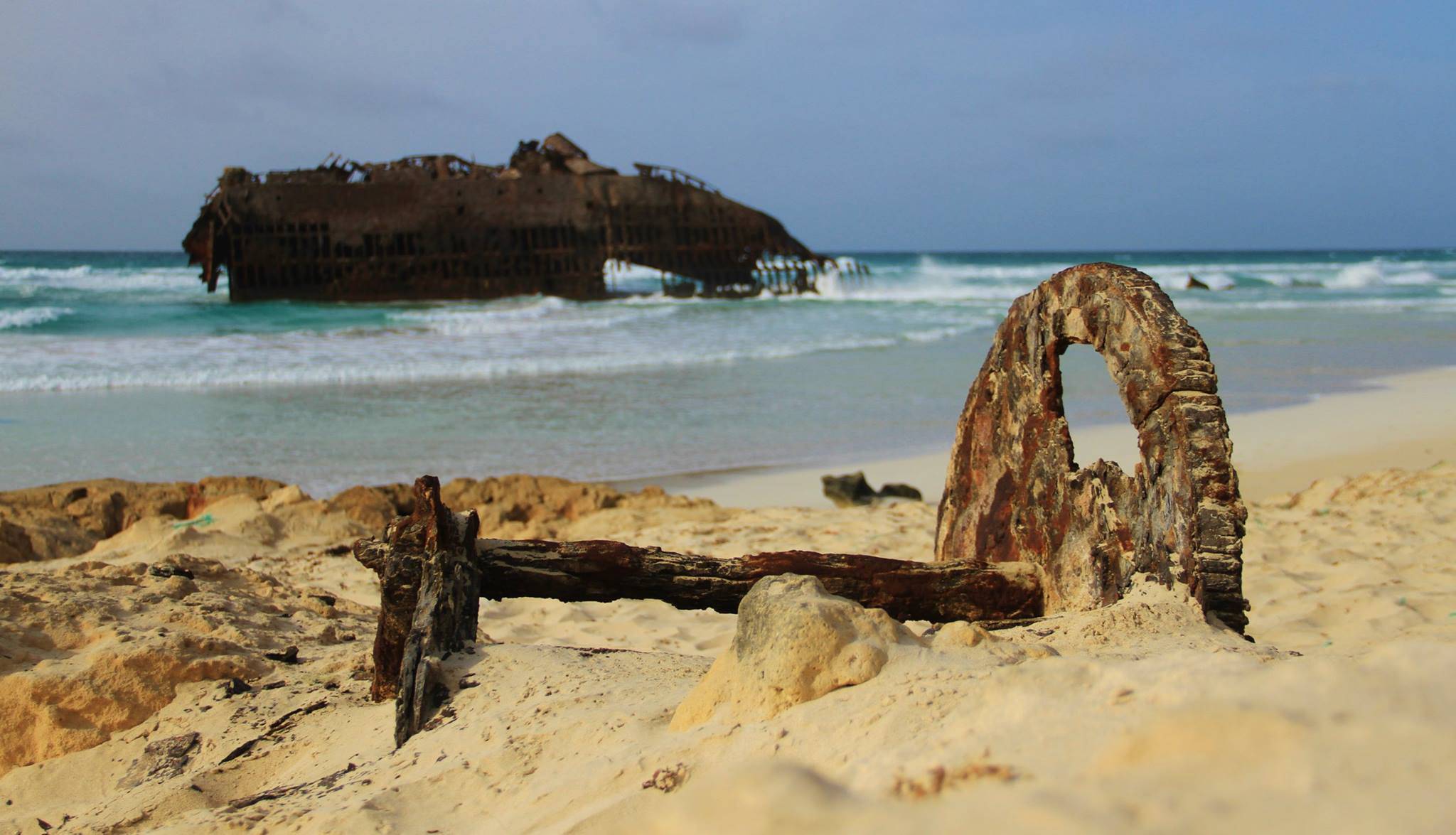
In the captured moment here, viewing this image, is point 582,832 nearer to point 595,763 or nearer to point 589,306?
point 595,763

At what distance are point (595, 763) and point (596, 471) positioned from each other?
216 inches

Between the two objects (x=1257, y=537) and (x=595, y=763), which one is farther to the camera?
(x=1257, y=537)

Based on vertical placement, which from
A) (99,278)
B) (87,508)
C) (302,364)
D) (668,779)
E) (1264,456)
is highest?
(99,278)

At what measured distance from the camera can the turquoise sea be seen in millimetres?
7629

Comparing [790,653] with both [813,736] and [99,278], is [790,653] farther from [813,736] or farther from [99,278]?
[99,278]

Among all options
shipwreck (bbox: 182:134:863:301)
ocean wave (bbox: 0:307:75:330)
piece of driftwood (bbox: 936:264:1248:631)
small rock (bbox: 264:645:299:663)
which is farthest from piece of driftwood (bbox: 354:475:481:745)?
shipwreck (bbox: 182:134:863:301)

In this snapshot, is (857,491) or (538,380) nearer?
(857,491)

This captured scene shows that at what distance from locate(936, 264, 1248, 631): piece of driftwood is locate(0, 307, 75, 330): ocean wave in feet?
70.3

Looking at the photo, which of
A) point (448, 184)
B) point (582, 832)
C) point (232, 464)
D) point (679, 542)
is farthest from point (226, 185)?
point (582, 832)

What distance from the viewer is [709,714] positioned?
1.70 m

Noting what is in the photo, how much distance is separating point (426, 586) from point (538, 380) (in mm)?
9498

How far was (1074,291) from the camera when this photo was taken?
2.48 metres

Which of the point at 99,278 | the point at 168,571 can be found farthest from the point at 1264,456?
the point at 99,278

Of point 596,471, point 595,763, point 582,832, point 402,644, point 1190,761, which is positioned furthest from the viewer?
point 596,471
